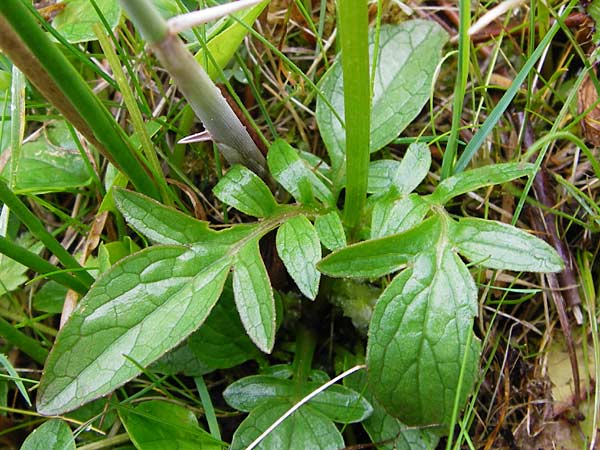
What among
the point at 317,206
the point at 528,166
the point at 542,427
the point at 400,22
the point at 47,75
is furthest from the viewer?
the point at 400,22

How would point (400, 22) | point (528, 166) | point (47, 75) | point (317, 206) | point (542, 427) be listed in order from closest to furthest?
point (47, 75)
point (528, 166)
point (317, 206)
point (542, 427)
point (400, 22)

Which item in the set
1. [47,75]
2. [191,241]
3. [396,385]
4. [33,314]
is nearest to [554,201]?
[396,385]

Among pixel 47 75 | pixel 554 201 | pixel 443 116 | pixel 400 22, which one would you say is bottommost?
pixel 554 201

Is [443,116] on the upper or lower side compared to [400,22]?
lower

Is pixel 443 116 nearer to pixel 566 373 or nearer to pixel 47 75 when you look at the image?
pixel 566 373

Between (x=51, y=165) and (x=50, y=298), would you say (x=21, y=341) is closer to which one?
(x=50, y=298)

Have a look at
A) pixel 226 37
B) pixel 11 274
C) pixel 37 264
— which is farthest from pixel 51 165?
pixel 226 37
